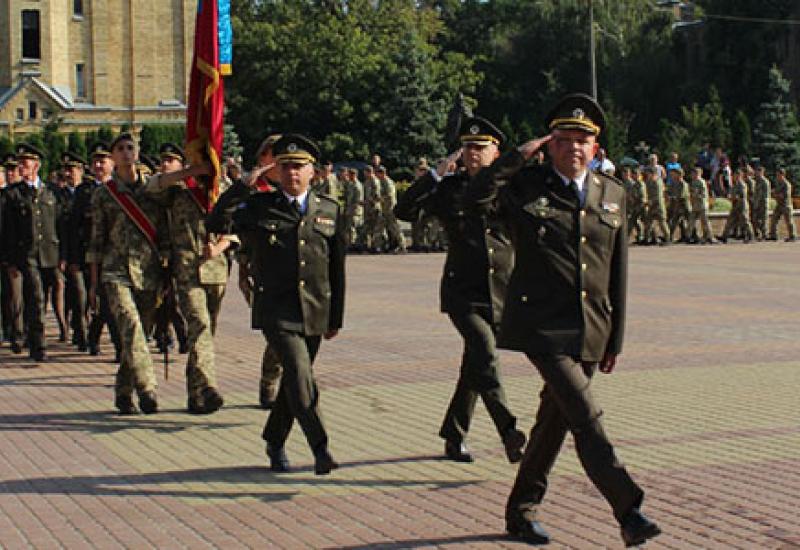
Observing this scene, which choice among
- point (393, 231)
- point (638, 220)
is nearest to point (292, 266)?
point (393, 231)

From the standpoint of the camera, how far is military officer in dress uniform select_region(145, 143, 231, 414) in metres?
10.6

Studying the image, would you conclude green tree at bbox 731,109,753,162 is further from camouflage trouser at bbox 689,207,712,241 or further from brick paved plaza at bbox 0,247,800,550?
brick paved plaza at bbox 0,247,800,550

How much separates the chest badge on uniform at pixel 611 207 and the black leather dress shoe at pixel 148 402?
196 inches

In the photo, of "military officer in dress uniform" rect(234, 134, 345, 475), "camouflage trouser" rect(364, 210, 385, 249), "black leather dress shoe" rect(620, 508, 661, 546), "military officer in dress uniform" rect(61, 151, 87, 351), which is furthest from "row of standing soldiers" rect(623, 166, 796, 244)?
"black leather dress shoe" rect(620, 508, 661, 546)

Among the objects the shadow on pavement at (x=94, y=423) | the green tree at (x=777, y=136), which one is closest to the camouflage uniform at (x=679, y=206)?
the green tree at (x=777, y=136)

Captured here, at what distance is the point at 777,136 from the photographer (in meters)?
55.8

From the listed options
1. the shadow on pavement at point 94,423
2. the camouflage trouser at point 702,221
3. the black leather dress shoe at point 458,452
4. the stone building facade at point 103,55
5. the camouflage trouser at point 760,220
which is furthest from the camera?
the stone building facade at point 103,55

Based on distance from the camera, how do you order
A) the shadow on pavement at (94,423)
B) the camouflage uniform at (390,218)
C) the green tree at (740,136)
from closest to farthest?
the shadow on pavement at (94,423), the camouflage uniform at (390,218), the green tree at (740,136)

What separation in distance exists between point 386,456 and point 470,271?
131 centimetres

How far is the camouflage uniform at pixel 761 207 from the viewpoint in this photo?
3556 cm

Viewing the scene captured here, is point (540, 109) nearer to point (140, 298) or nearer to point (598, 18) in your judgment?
point (598, 18)

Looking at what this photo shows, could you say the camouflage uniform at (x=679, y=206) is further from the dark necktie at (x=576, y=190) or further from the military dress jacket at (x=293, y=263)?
the dark necktie at (x=576, y=190)

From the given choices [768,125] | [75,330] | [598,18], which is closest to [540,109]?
[598,18]

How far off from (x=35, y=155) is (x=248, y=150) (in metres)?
63.3
